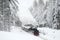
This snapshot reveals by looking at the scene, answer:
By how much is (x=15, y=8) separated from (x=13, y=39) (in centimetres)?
1430

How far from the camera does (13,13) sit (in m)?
23.8

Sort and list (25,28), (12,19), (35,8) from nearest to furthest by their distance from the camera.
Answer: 1. (25,28)
2. (12,19)
3. (35,8)

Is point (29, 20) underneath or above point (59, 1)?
underneath

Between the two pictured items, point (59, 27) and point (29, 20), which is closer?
point (29, 20)

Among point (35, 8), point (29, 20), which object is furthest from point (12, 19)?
point (35, 8)

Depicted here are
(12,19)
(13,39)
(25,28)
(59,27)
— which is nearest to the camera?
(13,39)

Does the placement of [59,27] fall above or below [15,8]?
below

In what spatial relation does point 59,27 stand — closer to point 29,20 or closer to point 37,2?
point 29,20

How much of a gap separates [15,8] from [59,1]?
13.1 meters

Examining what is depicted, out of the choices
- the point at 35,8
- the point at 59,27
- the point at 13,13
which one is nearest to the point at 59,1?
the point at 59,27

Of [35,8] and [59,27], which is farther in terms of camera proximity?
[35,8]

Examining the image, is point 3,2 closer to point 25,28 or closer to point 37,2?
point 25,28

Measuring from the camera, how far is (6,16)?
2361 centimetres

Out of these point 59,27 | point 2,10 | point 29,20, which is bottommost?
point 59,27
